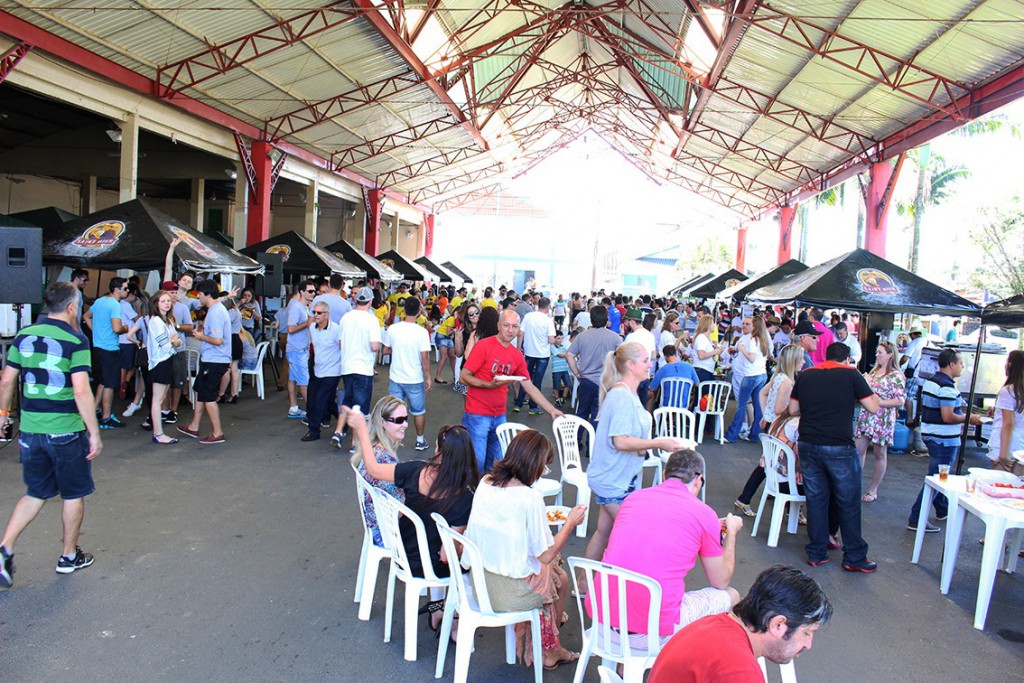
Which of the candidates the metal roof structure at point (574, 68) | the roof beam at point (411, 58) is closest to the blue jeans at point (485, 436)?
the metal roof structure at point (574, 68)

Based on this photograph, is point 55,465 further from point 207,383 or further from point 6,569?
point 207,383

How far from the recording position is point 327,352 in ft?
24.6

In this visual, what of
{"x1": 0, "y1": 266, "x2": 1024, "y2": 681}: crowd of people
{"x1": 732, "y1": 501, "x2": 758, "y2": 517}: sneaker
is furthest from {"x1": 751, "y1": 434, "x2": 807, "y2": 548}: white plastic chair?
{"x1": 732, "y1": 501, "x2": 758, "y2": 517}: sneaker

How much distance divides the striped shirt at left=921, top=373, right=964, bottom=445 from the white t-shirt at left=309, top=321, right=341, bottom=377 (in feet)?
17.5

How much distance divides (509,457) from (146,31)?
10352 millimetres

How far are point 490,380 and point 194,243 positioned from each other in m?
5.29

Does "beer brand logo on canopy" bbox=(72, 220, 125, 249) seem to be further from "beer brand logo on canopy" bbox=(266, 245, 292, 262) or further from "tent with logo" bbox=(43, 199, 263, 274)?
"beer brand logo on canopy" bbox=(266, 245, 292, 262)

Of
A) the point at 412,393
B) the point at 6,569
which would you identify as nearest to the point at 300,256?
the point at 412,393

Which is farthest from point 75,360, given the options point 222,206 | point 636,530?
point 222,206

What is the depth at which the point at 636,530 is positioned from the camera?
2.91 m

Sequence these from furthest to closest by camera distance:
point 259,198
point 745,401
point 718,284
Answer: point 718,284 < point 259,198 < point 745,401

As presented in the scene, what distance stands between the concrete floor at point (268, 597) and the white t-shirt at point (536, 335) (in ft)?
12.7

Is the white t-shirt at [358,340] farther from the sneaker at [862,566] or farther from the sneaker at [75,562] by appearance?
the sneaker at [862,566]

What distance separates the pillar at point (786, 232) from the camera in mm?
24672
